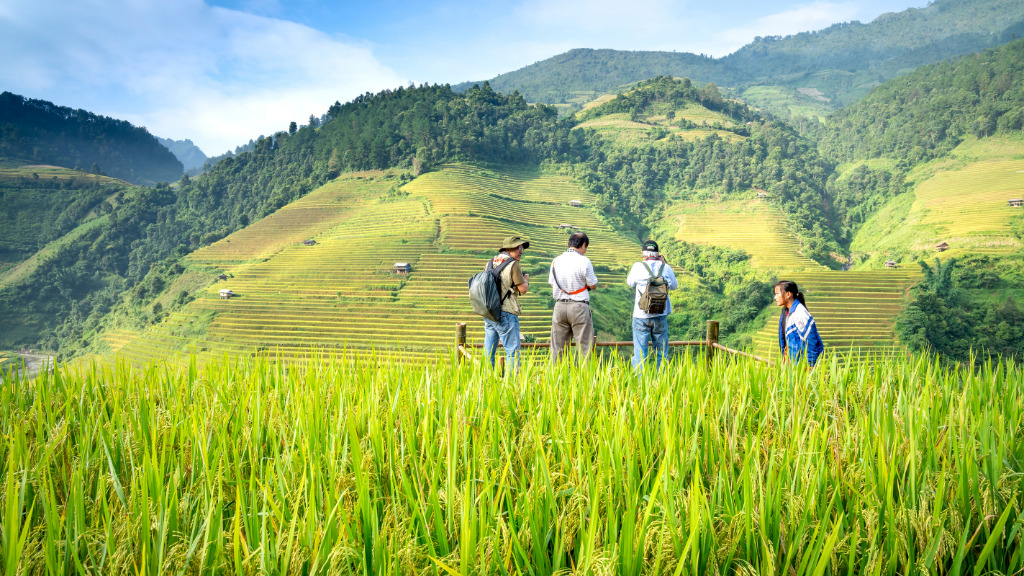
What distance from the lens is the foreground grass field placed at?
1.20 m

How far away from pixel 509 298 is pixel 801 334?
2.34 metres

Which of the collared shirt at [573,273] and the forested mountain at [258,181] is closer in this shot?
the collared shirt at [573,273]

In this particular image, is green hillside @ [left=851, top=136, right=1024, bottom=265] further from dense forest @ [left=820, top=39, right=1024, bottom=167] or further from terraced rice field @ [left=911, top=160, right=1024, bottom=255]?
dense forest @ [left=820, top=39, right=1024, bottom=167]

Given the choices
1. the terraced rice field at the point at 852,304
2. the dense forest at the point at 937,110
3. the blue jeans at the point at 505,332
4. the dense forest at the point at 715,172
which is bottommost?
the terraced rice field at the point at 852,304

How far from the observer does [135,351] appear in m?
46.3

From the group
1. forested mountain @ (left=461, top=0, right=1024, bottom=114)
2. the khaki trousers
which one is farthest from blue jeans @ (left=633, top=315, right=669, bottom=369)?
forested mountain @ (left=461, top=0, right=1024, bottom=114)

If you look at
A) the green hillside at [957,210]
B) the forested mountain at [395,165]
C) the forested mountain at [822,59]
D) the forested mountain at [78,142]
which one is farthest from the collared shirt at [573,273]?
the forested mountain at [822,59]

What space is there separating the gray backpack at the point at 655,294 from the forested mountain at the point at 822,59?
151 metres

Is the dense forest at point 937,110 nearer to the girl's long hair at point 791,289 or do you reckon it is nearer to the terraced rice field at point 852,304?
the terraced rice field at point 852,304

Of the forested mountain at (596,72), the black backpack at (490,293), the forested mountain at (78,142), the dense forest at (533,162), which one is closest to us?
the black backpack at (490,293)

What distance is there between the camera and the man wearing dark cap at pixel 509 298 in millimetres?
4801

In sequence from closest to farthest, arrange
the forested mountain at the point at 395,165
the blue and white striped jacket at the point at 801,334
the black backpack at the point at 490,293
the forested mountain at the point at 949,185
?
1. the blue and white striped jacket at the point at 801,334
2. the black backpack at the point at 490,293
3. the forested mountain at the point at 949,185
4. the forested mountain at the point at 395,165

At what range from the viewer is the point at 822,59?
163000 mm

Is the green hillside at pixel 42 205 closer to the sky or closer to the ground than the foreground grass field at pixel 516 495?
closer to the sky
